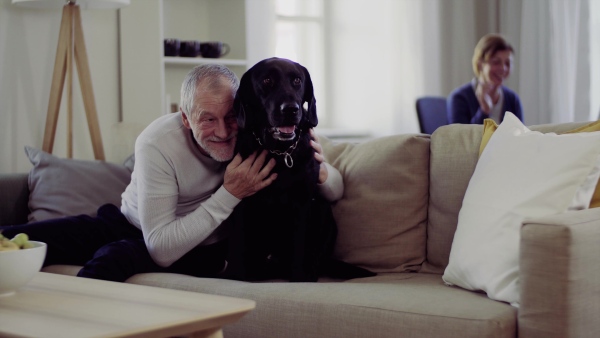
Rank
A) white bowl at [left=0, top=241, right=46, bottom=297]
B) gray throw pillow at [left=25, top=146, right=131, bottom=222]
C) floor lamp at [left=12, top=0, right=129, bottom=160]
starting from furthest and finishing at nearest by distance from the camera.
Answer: floor lamp at [left=12, top=0, right=129, bottom=160] < gray throw pillow at [left=25, top=146, right=131, bottom=222] < white bowl at [left=0, top=241, right=46, bottom=297]

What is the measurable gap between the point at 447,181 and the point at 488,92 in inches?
83.4

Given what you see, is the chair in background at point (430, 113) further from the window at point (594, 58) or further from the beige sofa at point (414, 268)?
the beige sofa at point (414, 268)

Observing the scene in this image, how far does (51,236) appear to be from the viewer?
2.28 m

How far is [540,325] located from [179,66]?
3229 mm

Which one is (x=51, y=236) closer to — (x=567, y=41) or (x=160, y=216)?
(x=160, y=216)

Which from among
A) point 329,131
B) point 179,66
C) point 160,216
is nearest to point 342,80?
point 329,131

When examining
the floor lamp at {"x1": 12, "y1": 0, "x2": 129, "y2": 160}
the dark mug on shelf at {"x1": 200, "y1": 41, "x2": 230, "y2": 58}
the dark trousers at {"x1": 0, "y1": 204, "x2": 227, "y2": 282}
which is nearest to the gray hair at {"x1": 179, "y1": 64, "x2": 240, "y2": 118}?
the dark trousers at {"x1": 0, "y1": 204, "x2": 227, "y2": 282}

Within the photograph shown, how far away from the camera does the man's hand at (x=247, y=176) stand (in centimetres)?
200

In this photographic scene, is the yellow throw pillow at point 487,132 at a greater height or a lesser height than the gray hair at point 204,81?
lesser

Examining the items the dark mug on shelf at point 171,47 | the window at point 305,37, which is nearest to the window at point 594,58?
the window at point 305,37

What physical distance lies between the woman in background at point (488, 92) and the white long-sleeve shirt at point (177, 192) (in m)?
2.02

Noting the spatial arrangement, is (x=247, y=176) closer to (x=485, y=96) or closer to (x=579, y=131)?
(x=579, y=131)

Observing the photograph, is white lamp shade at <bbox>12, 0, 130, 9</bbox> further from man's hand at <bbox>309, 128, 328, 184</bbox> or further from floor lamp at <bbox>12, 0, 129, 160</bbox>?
man's hand at <bbox>309, 128, 328, 184</bbox>

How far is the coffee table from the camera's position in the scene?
1.16 meters
